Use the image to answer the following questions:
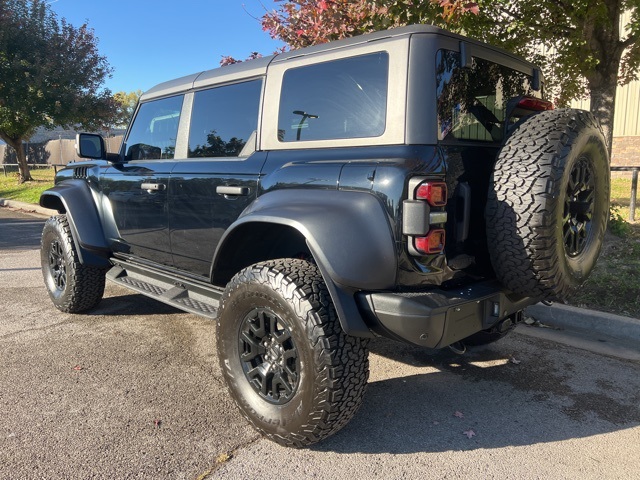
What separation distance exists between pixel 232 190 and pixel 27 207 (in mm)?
12842

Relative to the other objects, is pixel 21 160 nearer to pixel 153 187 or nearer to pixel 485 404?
pixel 153 187

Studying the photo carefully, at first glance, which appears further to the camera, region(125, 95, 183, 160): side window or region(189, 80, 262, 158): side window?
region(125, 95, 183, 160): side window

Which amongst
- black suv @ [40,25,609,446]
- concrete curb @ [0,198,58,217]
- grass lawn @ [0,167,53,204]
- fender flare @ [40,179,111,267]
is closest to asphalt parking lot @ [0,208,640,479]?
black suv @ [40,25,609,446]

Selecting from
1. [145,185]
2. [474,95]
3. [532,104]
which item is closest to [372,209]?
[474,95]

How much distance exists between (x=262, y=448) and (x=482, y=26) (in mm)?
5013

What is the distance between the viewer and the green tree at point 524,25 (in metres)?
4.62

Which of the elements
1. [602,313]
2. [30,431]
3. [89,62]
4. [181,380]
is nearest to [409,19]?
[602,313]

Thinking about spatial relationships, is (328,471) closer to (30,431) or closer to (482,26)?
(30,431)

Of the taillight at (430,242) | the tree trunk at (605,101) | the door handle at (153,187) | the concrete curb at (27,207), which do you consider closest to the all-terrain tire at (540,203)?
the taillight at (430,242)

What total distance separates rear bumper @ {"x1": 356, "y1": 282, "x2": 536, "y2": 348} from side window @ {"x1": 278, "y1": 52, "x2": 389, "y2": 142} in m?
0.83

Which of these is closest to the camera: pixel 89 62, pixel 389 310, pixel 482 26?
pixel 389 310

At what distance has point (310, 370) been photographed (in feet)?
7.81

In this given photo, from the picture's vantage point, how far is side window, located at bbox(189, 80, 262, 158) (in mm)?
3221

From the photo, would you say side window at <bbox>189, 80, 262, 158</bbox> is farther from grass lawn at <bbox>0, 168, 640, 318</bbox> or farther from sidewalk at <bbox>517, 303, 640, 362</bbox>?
grass lawn at <bbox>0, 168, 640, 318</bbox>
